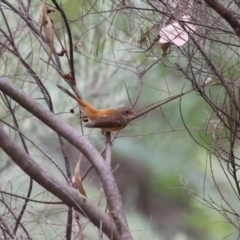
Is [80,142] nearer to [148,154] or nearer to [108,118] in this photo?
[108,118]

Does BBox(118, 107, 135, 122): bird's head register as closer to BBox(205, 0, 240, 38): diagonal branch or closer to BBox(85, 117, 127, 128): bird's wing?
BBox(85, 117, 127, 128): bird's wing

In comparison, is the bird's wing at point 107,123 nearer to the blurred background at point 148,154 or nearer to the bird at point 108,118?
the bird at point 108,118

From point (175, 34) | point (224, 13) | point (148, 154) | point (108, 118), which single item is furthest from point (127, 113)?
point (224, 13)

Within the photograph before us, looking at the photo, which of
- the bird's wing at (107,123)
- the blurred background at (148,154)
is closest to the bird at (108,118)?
the bird's wing at (107,123)

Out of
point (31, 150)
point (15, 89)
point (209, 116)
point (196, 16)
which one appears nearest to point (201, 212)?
point (31, 150)

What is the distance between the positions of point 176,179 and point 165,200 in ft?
0.90

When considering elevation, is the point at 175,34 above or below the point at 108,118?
below

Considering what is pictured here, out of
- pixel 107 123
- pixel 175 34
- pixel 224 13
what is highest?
pixel 107 123

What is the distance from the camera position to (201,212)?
295cm

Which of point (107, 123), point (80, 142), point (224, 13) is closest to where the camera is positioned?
point (224, 13)

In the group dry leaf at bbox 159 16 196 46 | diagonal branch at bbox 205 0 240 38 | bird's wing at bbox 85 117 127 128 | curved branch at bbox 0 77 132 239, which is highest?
bird's wing at bbox 85 117 127 128

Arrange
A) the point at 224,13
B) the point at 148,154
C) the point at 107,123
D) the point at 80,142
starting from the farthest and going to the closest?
the point at 148,154
the point at 107,123
the point at 80,142
the point at 224,13

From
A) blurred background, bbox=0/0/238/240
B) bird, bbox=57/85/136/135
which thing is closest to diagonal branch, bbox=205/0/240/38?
bird, bbox=57/85/136/135

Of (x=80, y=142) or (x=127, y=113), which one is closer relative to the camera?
(x=80, y=142)
